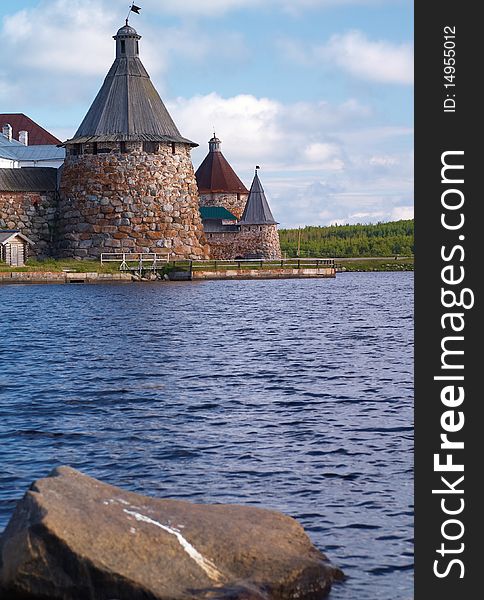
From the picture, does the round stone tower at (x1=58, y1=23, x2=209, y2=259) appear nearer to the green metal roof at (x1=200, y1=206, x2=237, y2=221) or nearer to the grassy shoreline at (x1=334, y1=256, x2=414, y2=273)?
the green metal roof at (x1=200, y1=206, x2=237, y2=221)

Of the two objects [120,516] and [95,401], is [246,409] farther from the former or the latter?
[120,516]

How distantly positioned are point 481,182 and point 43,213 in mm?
53671

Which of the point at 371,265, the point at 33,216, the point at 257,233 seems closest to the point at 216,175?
the point at 257,233

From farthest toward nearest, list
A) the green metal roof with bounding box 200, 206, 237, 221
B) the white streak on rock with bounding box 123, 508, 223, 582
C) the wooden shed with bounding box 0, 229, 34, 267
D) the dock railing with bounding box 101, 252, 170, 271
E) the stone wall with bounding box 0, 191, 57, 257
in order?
the green metal roof with bounding box 200, 206, 237, 221 < the stone wall with bounding box 0, 191, 57, 257 < the dock railing with bounding box 101, 252, 170, 271 < the wooden shed with bounding box 0, 229, 34, 267 < the white streak on rock with bounding box 123, 508, 223, 582

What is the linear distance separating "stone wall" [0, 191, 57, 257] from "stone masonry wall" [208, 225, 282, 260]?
15286mm

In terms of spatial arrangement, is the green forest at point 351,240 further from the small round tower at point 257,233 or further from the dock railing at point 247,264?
the dock railing at point 247,264

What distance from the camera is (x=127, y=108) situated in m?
57.5

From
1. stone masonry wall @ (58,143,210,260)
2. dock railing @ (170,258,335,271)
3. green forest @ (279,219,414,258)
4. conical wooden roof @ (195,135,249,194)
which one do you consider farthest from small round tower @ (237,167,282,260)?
stone masonry wall @ (58,143,210,260)

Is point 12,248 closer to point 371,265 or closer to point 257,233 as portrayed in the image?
point 257,233

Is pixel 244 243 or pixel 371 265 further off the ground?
pixel 244 243

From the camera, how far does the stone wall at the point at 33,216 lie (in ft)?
195

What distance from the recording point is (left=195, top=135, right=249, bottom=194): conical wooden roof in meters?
79.9

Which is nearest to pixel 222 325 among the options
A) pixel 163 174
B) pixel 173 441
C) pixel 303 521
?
pixel 173 441

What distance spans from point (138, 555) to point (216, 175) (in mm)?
74127
